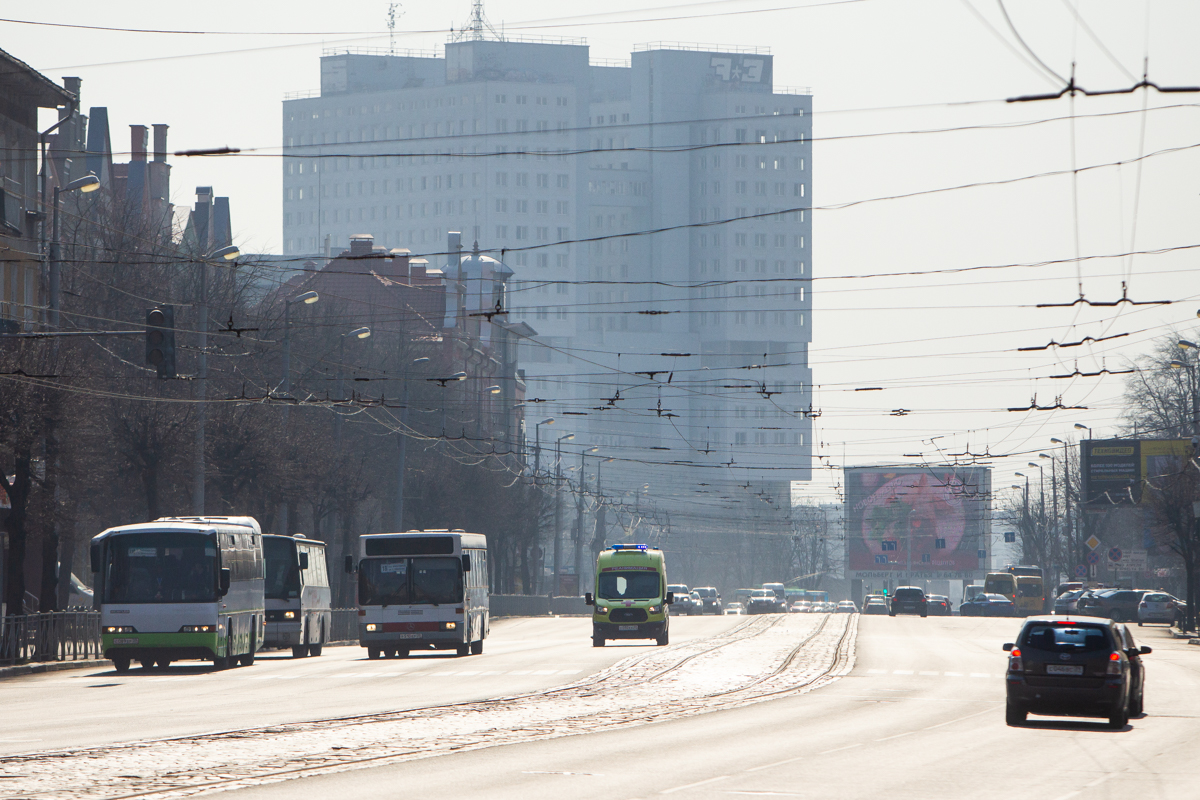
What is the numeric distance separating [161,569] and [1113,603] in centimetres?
4654

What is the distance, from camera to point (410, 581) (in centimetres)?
3919

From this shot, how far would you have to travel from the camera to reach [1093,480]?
8769 centimetres

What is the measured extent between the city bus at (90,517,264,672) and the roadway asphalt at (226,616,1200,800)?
12916mm

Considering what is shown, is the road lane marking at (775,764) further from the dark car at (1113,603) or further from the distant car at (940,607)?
the distant car at (940,607)

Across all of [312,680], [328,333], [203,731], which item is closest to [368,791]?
[203,731]

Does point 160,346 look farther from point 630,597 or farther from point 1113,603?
point 1113,603

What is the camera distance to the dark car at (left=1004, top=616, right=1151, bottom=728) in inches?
814

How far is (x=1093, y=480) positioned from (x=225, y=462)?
54865mm

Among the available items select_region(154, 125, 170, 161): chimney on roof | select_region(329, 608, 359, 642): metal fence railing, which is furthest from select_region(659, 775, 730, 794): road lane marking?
select_region(154, 125, 170, 161): chimney on roof

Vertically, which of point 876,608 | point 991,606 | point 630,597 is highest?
point 630,597

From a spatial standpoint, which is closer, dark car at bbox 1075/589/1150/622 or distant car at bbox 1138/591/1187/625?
distant car at bbox 1138/591/1187/625

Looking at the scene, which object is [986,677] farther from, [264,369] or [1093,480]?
[1093,480]

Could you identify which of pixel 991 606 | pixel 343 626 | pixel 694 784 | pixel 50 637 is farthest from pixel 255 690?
pixel 991 606

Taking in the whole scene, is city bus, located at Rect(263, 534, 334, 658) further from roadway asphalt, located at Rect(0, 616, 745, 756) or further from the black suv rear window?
the black suv rear window
